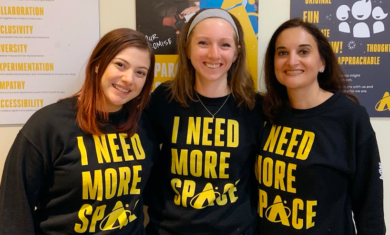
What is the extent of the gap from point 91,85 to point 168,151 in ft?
1.65

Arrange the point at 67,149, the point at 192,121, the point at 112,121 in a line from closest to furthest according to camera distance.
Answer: the point at 67,149, the point at 112,121, the point at 192,121

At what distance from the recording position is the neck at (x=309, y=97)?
4.27 feet

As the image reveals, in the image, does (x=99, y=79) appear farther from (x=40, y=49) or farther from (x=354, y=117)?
(x=354, y=117)

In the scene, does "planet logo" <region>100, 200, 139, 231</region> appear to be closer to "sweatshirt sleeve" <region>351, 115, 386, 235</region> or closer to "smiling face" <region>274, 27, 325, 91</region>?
"smiling face" <region>274, 27, 325, 91</region>

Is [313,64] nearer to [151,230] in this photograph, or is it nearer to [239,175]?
[239,175]

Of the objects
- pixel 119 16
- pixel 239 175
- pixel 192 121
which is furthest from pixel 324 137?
pixel 119 16

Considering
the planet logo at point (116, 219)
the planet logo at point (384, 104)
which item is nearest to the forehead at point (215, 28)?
the planet logo at point (116, 219)

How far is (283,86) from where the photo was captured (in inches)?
57.6

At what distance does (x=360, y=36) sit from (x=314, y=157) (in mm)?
879

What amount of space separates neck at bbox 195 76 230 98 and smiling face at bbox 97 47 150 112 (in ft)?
1.15

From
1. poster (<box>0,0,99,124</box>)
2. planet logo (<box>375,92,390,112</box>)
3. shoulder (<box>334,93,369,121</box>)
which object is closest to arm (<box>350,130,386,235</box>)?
shoulder (<box>334,93,369,121</box>)

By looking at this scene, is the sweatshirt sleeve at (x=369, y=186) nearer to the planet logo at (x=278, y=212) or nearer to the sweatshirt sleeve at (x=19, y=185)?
the planet logo at (x=278, y=212)

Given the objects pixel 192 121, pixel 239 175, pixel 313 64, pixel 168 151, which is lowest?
pixel 239 175

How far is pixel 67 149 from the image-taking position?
1.09 metres
